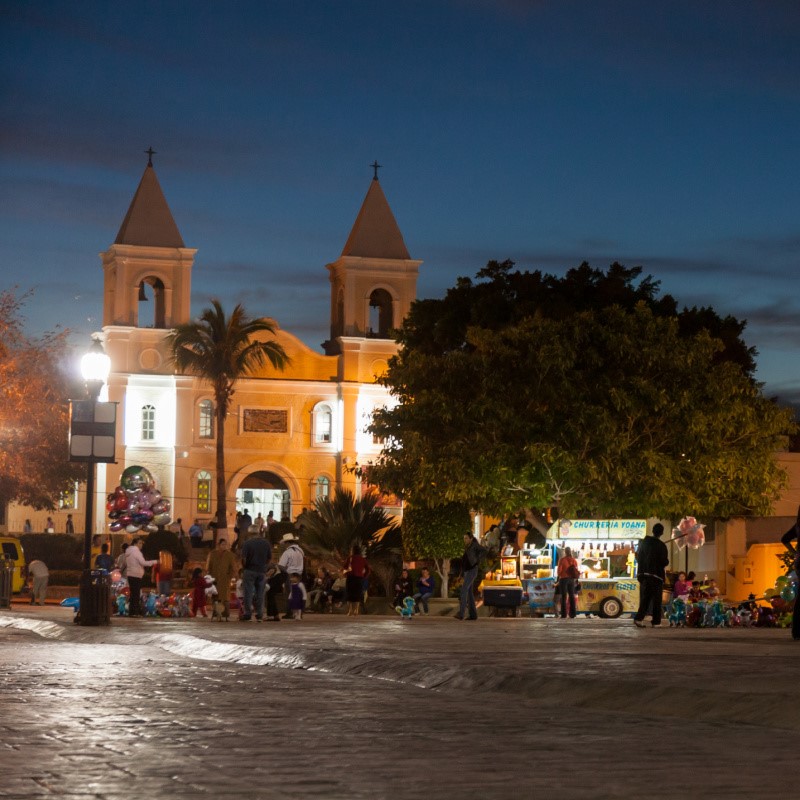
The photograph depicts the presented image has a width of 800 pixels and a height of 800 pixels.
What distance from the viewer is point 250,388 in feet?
254

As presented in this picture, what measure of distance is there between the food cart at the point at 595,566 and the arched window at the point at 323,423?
4300 cm

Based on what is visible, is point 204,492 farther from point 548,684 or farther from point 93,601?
point 548,684

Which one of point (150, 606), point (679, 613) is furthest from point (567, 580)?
point (150, 606)

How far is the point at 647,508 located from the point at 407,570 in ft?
20.8

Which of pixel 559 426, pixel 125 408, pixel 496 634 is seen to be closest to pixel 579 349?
pixel 559 426

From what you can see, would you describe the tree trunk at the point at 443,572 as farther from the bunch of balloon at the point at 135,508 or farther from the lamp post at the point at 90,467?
the lamp post at the point at 90,467

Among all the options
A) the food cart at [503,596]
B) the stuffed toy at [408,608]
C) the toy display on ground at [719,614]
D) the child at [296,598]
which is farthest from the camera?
the food cart at [503,596]

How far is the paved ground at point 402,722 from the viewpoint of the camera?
21.9ft

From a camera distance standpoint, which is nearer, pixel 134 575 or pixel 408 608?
pixel 134 575

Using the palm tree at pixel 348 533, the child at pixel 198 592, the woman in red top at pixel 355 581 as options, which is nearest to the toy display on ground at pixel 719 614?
the woman in red top at pixel 355 581

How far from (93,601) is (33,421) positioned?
3272cm

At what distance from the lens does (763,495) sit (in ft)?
135

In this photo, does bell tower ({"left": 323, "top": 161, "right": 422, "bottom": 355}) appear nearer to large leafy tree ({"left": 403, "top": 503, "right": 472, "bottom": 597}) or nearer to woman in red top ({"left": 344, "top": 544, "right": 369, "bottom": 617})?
large leafy tree ({"left": 403, "top": 503, "right": 472, "bottom": 597})

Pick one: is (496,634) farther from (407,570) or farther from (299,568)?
(407,570)
